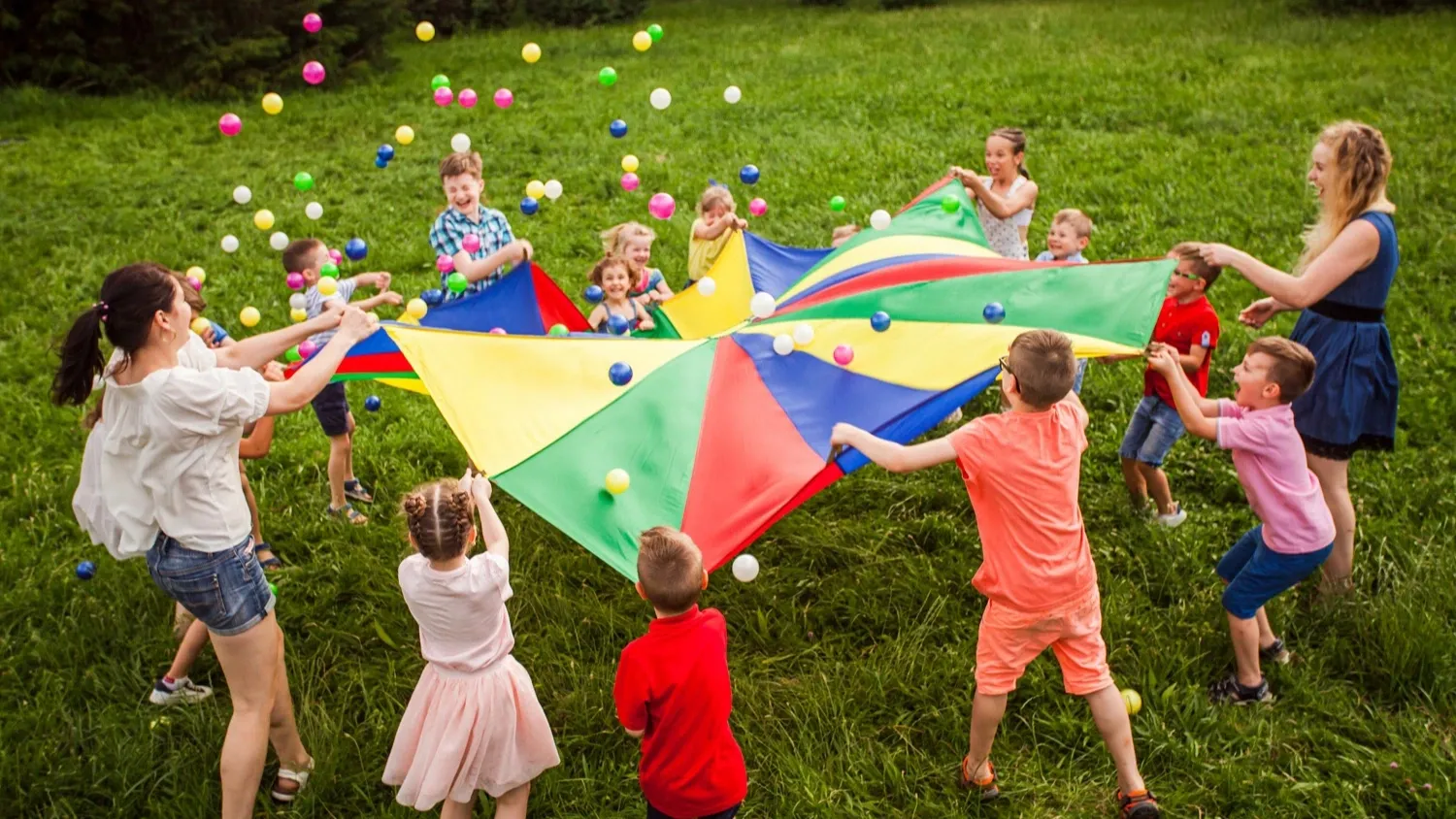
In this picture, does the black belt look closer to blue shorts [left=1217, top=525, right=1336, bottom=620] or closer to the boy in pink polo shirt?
the boy in pink polo shirt

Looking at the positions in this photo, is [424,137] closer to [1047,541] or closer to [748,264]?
[748,264]

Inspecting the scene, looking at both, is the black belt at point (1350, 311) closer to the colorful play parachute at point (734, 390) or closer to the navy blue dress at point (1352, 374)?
the navy blue dress at point (1352, 374)

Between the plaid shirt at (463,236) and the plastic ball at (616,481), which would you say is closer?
the plastic ball at (616,481)

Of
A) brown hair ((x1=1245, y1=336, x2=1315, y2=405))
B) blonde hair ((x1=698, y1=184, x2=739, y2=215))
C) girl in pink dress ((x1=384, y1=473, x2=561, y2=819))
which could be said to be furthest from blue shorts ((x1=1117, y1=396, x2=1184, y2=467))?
girl in pink dress ((x1=384, y1=473, x2=561, y2=819))

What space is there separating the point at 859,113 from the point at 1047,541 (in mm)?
8484

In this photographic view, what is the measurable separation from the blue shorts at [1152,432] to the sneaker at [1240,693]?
112 cm

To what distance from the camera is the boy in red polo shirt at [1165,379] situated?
14.9ft

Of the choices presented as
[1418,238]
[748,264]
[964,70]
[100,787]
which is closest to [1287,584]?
[748,264]

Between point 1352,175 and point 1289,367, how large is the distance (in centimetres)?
87

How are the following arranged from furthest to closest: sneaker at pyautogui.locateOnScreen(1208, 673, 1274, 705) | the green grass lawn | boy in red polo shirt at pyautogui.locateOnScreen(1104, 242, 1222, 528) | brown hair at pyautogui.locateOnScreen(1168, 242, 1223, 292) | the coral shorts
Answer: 1. boy in red polo shirt at pyautogui.locateOnScreen(1104, 242, 1222, 528)
2. brown hair at pyautogui.locateOnScreen(1168, 242, 1223, 292)
3. sneaker at pyautogui.locateOnScreen(1208, 673, 1274, 705)
4. the green grass lawn
5. the coral shorts

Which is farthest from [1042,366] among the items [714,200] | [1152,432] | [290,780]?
[714,200]

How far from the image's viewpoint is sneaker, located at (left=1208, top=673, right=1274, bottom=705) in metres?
3.81

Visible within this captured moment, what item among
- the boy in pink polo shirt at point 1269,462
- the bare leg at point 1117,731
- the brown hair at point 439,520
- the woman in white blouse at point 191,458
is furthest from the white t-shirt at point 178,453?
the boy in pink polo shirt at point 1269,462

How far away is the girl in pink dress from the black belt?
10.0 feet
